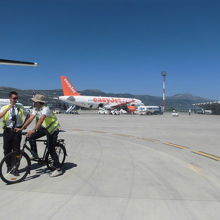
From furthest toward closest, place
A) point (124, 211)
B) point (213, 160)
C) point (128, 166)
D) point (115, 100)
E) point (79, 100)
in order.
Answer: point (115, 100) < point (79, 100) < point (213, 160) < point (128, 166) < point (124, 211)

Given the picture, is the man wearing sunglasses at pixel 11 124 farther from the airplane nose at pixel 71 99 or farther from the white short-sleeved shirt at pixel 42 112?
the airplane nose at pixel 71 99

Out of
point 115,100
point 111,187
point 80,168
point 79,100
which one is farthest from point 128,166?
point 115,100

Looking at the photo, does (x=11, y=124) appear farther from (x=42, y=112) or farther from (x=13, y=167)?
(x=13, y=167)

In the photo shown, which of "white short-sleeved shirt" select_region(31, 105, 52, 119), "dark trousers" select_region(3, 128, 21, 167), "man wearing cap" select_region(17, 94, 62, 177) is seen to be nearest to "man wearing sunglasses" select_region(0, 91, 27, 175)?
"dark trousers" select_region(3, 128, 21, 167)

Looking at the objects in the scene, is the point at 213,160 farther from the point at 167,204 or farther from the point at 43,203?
the point at 43,203

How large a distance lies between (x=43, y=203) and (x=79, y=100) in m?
57.9

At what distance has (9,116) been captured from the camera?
18.0ft

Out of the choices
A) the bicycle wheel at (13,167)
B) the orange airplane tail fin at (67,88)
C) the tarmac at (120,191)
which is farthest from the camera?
the orange airplane tail fin at (67,88)

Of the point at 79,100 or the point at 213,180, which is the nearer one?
the point at 213,180

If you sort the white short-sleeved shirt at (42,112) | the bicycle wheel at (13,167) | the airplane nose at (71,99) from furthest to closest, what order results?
the airplane nose at (71,99)
the white short-sleeved shirt at (42,112)
the bicycle wheel at (13,167)

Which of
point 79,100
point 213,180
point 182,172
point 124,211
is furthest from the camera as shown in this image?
point 79,100

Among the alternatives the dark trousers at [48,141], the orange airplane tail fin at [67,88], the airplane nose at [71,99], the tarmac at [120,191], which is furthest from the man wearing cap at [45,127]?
the orange airplane tail fin at [67,88]

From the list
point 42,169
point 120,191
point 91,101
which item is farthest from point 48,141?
point 91,101

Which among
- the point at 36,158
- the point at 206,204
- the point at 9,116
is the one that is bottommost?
the point at 206,204
